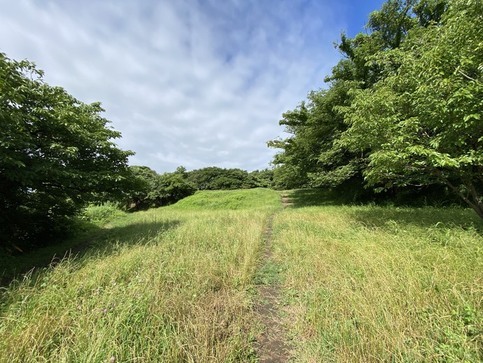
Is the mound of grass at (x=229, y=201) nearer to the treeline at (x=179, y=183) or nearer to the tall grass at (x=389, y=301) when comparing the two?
the treeline at (x=179, y=183)

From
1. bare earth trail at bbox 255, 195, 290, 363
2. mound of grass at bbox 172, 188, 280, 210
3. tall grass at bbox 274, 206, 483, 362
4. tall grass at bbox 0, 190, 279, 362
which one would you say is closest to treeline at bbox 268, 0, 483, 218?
tall grass at bbox 274, 206, 483, 362

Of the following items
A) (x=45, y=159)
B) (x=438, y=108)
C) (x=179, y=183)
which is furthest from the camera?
(x=179, y=183)

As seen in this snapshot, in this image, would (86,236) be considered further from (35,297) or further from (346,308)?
(346,308)

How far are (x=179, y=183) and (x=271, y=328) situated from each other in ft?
98.3

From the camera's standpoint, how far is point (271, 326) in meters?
3.23

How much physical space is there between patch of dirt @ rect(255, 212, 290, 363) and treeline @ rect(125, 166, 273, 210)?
8.15 m

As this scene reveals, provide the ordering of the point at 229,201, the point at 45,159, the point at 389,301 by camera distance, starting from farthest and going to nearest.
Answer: the point at 229,201 < the point at 45,159 < the point at 389,301

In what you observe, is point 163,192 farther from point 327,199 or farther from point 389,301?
point 389,301

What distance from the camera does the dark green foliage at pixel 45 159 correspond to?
5973mm

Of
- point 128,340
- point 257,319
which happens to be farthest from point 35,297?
point 257,319

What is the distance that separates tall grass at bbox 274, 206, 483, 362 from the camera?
2.33 m

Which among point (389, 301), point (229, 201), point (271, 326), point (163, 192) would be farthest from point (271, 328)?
point (163, 192)

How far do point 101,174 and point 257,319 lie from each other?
298 inches

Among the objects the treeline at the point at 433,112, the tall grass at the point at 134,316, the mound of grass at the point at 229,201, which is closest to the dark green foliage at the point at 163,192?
the mound of grass at the point at 229,201
